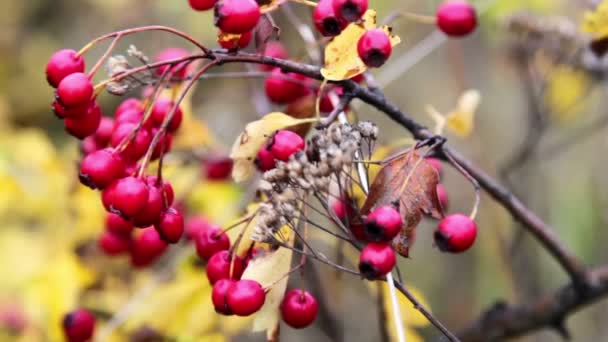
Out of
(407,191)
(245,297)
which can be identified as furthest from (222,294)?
(407,191)

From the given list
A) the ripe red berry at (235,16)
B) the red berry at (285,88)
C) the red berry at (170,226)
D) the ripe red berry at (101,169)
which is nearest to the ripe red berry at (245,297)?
the red berry at (170,226)

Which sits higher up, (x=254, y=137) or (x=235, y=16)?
(x=235, y=16)

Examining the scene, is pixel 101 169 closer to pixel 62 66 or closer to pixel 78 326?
pixel 62 66

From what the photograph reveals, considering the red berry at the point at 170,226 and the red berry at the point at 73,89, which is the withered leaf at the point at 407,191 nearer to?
the red berry at the point at 170,226

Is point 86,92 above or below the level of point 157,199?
above

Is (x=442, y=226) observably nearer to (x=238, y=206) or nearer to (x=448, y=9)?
(x=448, y=9)

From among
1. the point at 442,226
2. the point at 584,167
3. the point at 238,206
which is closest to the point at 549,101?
the point at 584,167

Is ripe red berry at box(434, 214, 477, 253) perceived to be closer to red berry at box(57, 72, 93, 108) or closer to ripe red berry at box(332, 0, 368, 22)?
ripe red berry at box(332, 0, 368, 22)
